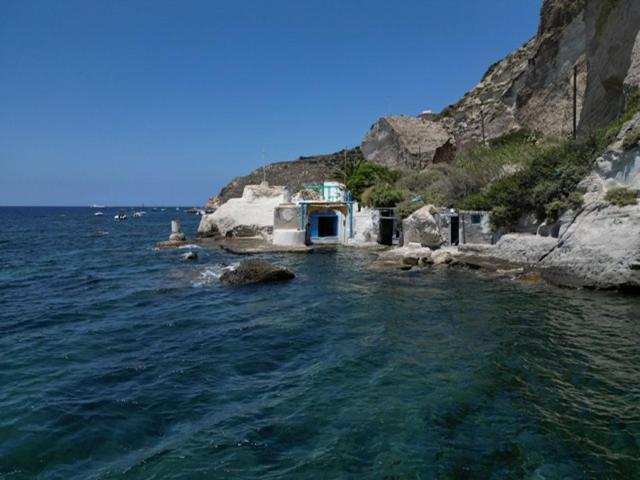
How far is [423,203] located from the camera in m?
31.0

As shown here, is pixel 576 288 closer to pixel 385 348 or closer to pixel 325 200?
Answer: pixel 385 348

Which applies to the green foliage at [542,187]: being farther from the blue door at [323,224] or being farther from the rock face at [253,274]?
the blue door at [323,224]

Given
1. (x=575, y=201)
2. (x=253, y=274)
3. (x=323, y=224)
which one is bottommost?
(x=253, y=274)

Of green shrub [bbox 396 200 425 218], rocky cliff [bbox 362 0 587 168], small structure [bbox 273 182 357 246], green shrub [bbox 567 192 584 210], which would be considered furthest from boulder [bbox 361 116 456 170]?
green shrub [bbox 567 192 584 210]

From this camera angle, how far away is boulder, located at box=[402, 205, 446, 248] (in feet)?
90.9

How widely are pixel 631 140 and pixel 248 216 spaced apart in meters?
30.9

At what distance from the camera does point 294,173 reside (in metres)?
86.1

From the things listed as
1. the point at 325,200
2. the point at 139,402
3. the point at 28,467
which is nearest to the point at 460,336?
the point at 139,402

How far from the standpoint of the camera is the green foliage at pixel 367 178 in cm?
4433

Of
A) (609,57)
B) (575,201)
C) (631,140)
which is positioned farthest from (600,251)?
(609,57)

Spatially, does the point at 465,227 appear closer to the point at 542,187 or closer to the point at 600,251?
the point at 542,187

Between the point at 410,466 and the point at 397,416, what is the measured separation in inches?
57.5

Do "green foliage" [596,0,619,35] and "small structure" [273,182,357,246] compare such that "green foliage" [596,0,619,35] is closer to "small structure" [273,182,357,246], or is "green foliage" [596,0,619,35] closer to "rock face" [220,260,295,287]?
"small structure" [273,182,357,246]

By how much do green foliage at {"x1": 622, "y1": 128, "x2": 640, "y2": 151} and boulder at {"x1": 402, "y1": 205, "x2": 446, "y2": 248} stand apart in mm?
10888
